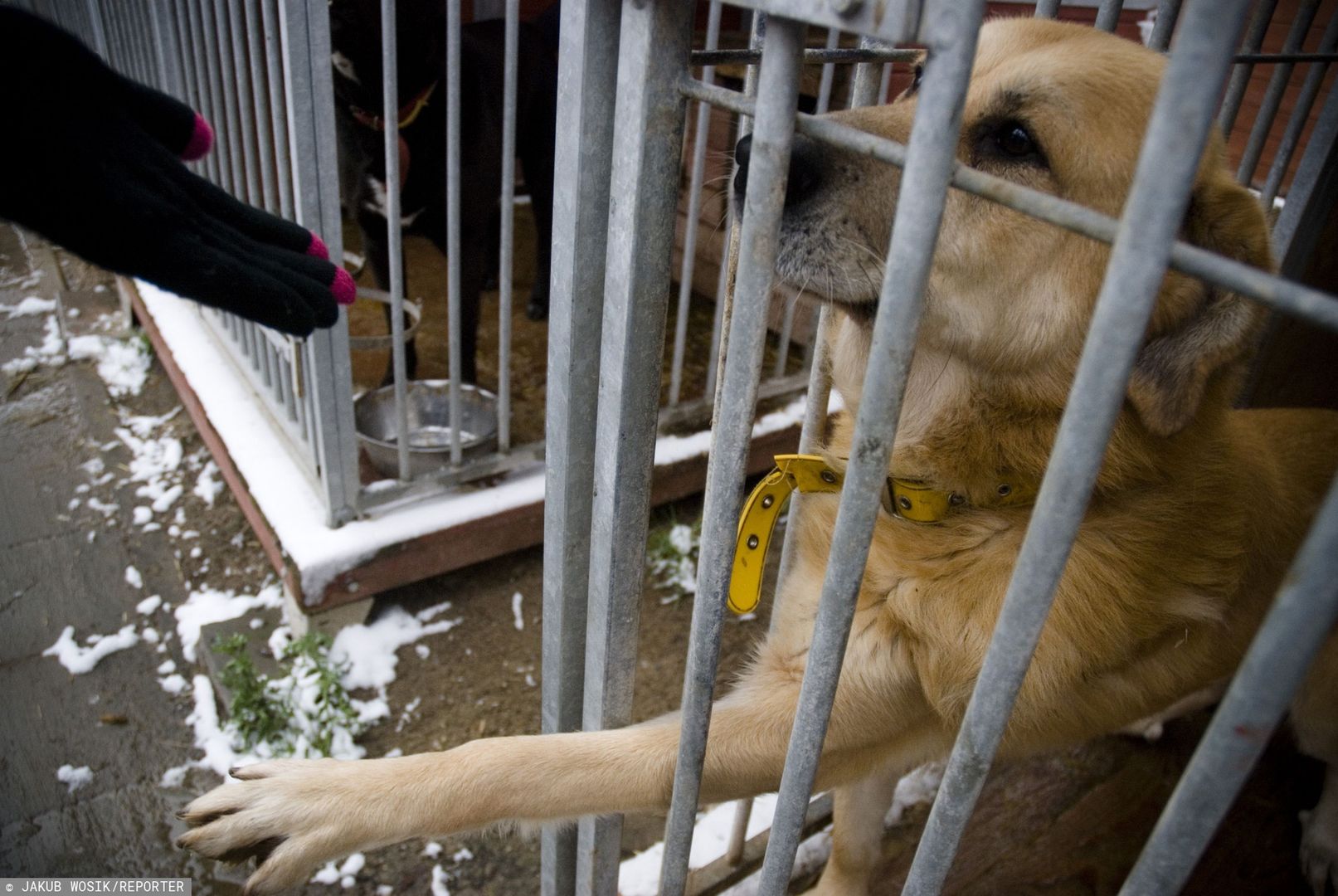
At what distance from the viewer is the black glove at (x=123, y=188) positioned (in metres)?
1.11

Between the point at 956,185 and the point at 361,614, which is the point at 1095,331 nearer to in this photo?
the point at 956,185

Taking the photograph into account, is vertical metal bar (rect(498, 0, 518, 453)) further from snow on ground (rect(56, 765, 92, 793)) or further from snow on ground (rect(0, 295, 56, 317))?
snow on ground (rect(0, 295, 56, 317))

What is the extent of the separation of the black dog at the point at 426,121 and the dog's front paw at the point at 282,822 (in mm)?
2207

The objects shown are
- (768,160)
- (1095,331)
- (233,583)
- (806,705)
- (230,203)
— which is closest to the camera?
(1095,331)

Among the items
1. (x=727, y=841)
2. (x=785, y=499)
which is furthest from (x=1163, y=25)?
(x=727, y=841)

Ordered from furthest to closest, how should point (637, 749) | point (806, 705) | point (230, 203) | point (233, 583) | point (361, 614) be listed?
point (233, 583)
point (361, 614)
point (230, 203)
point (637, 749)
point (806, 705)

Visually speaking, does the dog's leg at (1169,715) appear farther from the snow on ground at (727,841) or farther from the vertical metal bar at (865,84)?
the vertical metal bar at (865,84)

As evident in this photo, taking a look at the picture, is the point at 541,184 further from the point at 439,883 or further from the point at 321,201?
the point at 439,883

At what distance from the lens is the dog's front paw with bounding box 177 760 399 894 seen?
1232mm

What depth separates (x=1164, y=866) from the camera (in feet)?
2.06

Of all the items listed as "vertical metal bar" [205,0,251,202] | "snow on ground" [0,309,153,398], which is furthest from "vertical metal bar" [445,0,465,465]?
"snow on ground" [0,309,153,398]

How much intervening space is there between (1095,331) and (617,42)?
2.07ft

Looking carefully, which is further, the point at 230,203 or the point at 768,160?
the point at 230,203

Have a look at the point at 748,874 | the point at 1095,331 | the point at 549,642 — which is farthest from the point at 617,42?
the point at 748,874
